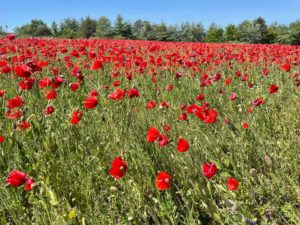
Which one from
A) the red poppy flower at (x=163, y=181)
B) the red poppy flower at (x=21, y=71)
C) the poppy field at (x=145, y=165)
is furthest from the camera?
the red poppy flower at (x=21, y=71)

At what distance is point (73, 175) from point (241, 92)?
3.29 m

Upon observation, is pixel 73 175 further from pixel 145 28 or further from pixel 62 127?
pixel 145 28

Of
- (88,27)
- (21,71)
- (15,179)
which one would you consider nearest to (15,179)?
(15,179)

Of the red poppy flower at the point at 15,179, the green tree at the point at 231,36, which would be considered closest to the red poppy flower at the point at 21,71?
the red poppy flower at the point at 15,179

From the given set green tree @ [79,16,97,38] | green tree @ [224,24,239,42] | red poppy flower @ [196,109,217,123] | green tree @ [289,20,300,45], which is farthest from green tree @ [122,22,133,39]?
red poppy flower @ [196,109,217,123]

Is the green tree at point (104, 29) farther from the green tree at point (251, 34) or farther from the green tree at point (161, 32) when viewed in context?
the green tree at point (251, 34)

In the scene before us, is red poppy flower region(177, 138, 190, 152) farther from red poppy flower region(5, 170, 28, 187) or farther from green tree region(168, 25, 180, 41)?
green tree region(168, 25, 180, 41)

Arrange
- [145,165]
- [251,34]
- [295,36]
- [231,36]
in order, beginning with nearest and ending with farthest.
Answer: [145,165]
[295,36]
[251,34]
[231,36]

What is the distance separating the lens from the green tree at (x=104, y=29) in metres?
51.9

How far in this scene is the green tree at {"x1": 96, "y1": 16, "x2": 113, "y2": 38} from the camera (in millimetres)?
51884

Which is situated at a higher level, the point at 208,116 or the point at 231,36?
the point at 231,36

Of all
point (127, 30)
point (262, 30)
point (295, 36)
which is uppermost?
point (127, 30)

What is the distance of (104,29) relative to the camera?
5591cm

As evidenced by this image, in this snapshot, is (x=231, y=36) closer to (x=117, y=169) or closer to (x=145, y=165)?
(x=145, y=165)
